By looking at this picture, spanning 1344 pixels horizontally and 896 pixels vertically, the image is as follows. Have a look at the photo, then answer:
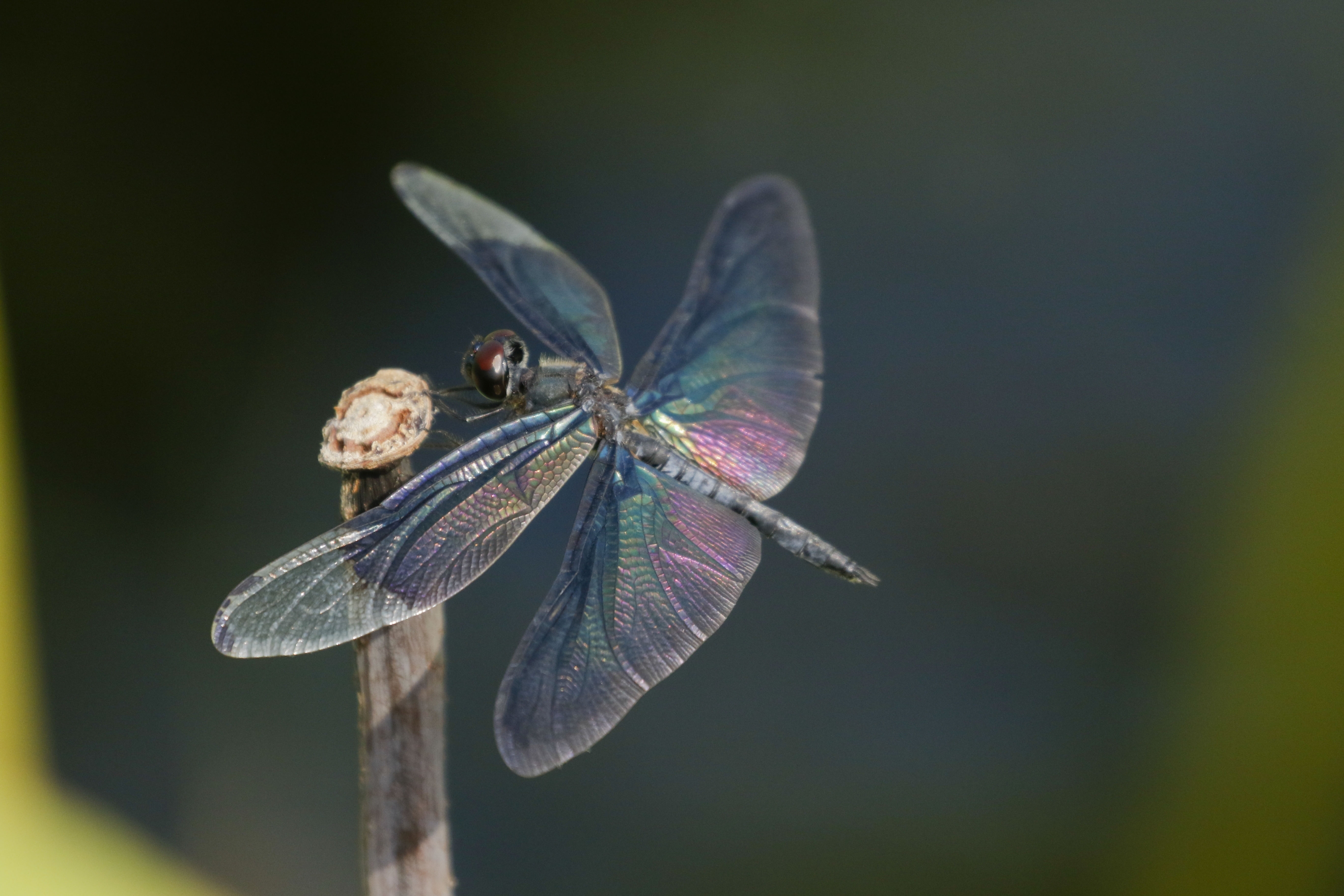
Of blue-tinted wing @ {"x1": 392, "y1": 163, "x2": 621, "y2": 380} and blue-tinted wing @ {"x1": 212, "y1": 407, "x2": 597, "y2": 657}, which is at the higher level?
blue-tinted wing @ {"x1": 392, "y1": 163, "x2": 621, "y2": 380}

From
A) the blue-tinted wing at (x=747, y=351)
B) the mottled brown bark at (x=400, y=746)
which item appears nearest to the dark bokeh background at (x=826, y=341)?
the blue-tinted wing at (x=747, y=351)

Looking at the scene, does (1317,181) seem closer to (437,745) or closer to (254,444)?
(437,745)

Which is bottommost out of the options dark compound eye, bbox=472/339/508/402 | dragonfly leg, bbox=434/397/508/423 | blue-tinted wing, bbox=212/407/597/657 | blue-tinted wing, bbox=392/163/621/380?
blue-tinted wing, bbox=212/407/597/657

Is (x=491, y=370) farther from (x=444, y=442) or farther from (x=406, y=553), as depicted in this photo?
(x=406, y=553)

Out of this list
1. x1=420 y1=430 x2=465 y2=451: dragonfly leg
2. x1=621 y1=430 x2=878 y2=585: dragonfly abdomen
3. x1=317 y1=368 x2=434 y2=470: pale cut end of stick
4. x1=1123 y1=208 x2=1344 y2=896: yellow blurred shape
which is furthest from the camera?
x1=1123 y1=208 x2=1344 y2=896: yellow blurred shape

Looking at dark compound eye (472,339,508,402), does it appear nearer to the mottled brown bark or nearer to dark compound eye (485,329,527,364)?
dark compound eye (485,329,527,364)

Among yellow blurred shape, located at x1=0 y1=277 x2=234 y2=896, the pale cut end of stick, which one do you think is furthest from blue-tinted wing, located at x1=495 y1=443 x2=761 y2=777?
yellow blurred shape, located at x1=0 y1=277 x2=234 y2=896
